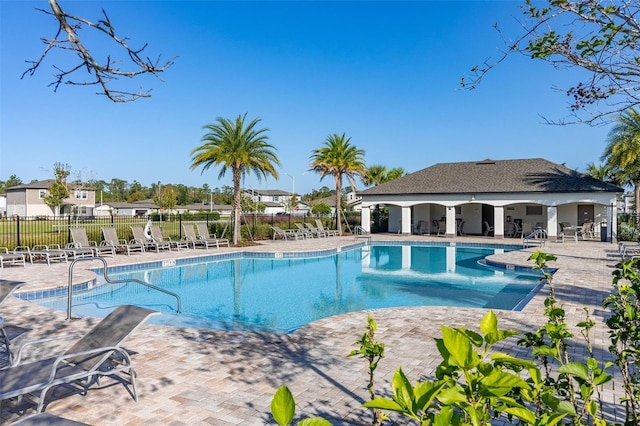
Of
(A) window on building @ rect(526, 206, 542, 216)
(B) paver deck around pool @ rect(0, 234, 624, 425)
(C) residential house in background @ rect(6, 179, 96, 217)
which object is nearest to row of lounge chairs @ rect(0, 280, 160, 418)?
(B) paver deck around pool @ rect(0, 234, 624, 425)

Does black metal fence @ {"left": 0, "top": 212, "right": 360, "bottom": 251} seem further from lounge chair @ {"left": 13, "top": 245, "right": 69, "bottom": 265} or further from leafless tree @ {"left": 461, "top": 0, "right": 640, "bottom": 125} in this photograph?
leafless tree @ {"left": 461, "top": 0, "right": 640, "bottom": 125}

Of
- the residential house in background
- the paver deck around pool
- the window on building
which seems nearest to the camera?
the paver deck around pool

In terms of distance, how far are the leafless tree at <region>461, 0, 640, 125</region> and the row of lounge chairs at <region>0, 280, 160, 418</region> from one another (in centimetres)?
426

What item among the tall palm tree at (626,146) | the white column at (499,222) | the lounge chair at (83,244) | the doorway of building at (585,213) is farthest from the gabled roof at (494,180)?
the lounge chair at (83,244)

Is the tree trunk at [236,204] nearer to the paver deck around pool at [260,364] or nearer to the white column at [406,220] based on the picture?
the white column at [406,220]

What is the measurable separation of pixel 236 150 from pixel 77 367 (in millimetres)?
17689

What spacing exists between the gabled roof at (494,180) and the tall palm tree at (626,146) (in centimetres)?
227

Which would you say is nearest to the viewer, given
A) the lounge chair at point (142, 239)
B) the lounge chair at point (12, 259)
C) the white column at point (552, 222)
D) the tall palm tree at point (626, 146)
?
the lounge chair at point (12, 259)

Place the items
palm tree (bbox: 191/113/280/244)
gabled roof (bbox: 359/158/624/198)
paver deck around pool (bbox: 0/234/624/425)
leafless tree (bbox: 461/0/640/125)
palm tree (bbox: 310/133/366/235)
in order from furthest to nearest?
palm tree (bbox: 310/133/366/235), gabled roof (bbox: 359/158/624/198), palm tree (bbox: 191/113/280/244), paver deck around pool (bbox: 0/234/624/425), leafless tree (bbox: 461/0/640/125)

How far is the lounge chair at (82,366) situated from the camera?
11.4 ft

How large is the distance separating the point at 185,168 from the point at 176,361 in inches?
661

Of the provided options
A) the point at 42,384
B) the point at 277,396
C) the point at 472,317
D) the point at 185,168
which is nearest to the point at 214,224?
the point at 185,168

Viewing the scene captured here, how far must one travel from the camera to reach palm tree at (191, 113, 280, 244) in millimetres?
20750

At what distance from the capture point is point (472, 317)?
758 centimetres
